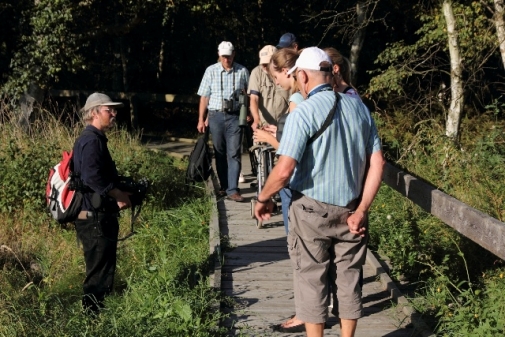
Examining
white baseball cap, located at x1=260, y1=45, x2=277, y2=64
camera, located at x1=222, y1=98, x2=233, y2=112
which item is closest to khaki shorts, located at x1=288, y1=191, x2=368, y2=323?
white baseball cap, located at x1=260, y1=45, x2=277, y2=64

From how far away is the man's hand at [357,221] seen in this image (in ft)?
16.6

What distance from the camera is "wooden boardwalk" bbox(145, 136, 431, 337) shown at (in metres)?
6.05

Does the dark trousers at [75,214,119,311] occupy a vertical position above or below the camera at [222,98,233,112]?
below

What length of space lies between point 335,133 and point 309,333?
4.08 ft

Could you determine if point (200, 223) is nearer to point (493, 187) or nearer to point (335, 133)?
point (493, 187)

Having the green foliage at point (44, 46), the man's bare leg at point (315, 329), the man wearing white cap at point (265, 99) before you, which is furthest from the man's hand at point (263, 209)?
the green foliage at point (44, 46)

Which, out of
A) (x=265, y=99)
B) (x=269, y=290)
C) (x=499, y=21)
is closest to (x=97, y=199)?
(x=269, y=290)

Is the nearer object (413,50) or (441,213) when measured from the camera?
(441,213)

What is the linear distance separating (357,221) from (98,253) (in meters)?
2.52

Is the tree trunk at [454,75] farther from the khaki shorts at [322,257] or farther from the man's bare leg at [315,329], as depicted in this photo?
the man's bare leg at [315,329]

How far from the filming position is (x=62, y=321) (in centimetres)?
607

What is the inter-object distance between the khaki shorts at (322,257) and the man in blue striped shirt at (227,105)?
197 inches

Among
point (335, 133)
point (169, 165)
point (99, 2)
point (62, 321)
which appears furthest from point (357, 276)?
point (99, 2)

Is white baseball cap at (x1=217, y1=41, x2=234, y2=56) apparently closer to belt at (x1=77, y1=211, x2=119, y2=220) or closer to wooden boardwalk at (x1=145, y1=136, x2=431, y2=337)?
wooden boardwalk at (x1=145, y1=136, x2=431, y2=337)
